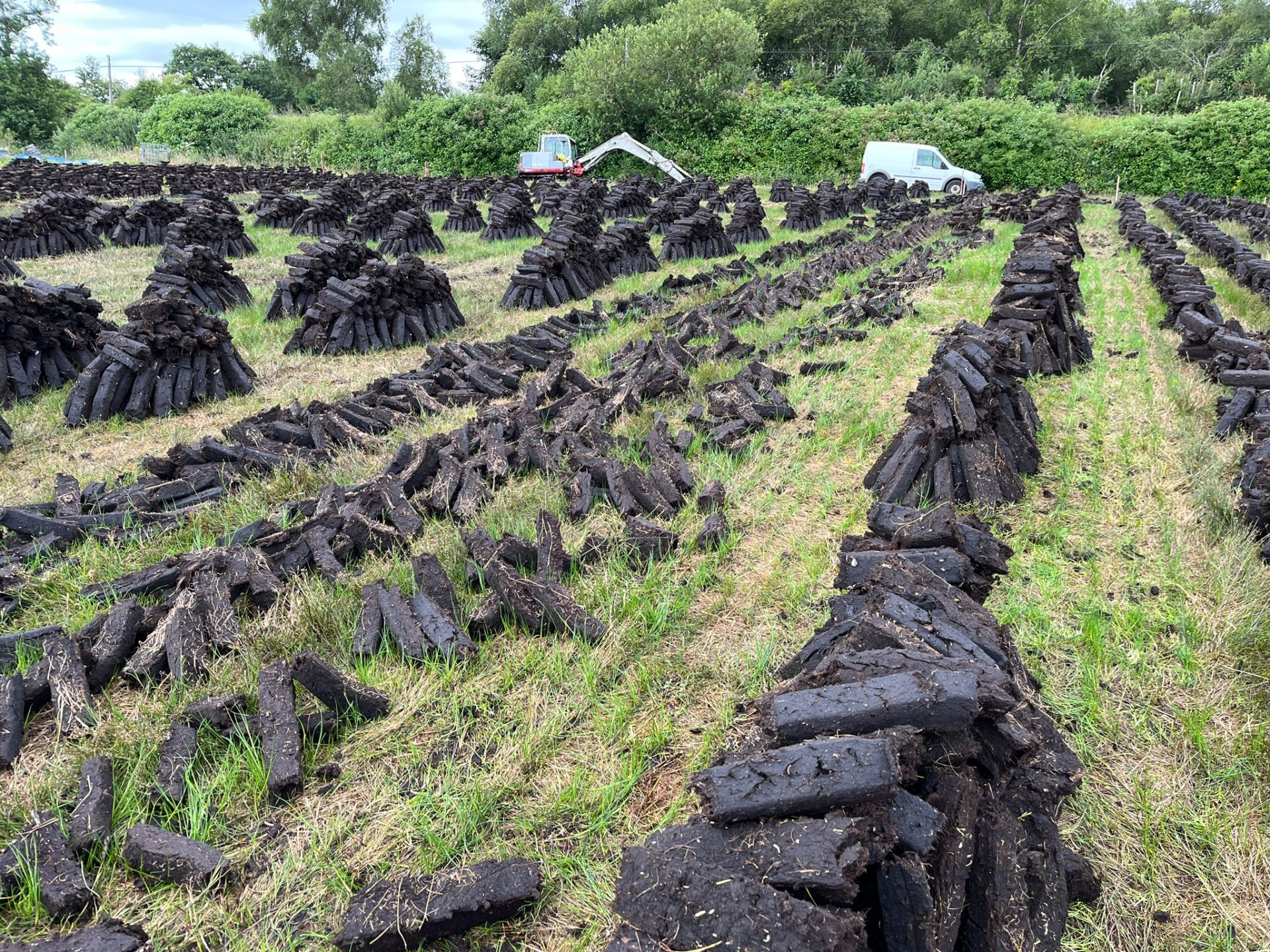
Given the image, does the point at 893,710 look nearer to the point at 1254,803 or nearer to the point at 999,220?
the point at 1254,803

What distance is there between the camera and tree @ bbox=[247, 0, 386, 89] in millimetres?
77438

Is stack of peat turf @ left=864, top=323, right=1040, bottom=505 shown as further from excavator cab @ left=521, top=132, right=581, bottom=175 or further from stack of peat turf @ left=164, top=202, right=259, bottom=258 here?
excavator cab @ left=521, top=132, right=581, bottom=175

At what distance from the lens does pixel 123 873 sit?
119 inches

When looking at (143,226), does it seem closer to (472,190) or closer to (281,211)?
(281,211)

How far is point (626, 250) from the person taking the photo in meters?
17.9

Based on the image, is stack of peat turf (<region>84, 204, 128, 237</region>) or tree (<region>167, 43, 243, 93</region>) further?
tree (<region>167, 43, 243, 93</region>)

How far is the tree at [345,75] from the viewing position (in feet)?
235

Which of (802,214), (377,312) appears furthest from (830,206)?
(377,312)

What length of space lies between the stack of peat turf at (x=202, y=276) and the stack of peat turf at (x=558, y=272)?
5.34 meters

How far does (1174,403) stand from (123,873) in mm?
9987

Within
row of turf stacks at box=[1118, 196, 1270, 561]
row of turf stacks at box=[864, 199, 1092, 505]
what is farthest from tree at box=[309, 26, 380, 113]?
row of turf stacks at box=[864, 199, 1092, 505]

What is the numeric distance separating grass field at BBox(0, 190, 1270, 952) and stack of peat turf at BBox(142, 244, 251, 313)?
7111 mm

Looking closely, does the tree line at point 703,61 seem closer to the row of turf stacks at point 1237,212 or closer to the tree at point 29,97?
the tree at point 29,97

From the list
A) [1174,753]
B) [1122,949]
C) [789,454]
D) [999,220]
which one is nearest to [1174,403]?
[789,454]
